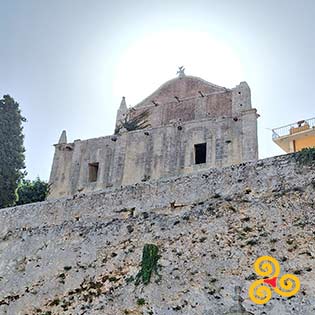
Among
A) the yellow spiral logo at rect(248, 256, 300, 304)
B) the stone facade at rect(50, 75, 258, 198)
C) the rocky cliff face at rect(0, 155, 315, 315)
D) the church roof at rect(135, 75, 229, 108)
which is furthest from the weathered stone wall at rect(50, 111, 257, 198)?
the yellow spiral logo at rect(248, 256, 300, 304)

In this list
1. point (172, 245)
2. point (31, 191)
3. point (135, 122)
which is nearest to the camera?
point (172, 245)

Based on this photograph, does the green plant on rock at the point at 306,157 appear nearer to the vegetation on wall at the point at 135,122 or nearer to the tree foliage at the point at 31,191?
the tree foliage at the point at 31,191

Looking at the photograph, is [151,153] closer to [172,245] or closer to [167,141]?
[167,141]

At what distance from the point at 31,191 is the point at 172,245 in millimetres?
15011

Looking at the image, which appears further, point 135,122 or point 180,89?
point 180,89

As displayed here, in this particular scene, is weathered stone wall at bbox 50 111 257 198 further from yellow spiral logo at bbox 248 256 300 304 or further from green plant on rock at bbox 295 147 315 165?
yellow spiral logo at bbox 248 256 300 304

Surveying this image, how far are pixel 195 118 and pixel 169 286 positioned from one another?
16.7 meters

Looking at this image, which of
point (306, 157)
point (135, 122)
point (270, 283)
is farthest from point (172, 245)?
point (135, 122)

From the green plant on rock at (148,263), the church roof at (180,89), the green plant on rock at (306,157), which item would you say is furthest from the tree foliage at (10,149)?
the green plant on rock at (306,157)

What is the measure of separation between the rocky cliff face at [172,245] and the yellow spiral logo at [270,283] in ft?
0.32

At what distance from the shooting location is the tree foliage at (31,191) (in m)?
22.1

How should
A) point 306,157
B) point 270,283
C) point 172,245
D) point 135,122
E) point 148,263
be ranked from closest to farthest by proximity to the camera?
point 270,283 → point 306,157 → point 148,263 → point 172,245 → point 135,122

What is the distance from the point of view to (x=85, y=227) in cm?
1138

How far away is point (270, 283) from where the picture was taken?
810 centimetres
